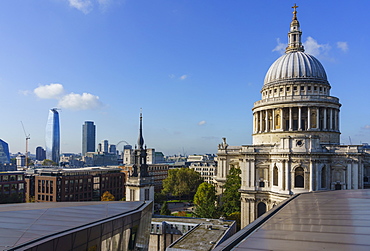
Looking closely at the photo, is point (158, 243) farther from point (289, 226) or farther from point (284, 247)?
point (284, 247)

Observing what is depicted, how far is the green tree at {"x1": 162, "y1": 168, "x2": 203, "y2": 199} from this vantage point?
324ft

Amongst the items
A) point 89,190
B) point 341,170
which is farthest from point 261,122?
point 89,190

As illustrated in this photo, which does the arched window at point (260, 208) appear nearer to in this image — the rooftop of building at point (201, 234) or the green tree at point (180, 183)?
the rooftop of building at point (201, 234)

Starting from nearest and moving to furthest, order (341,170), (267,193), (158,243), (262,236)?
(262,236), (158,243), (341,170), (267,193)

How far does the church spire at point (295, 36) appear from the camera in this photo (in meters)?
73.2

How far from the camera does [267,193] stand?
55.1 metres

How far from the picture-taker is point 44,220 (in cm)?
1530

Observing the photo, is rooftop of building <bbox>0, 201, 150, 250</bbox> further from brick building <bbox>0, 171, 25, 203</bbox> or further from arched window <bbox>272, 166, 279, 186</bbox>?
brick building <bbox>0, 171, 25, 203</bbox>

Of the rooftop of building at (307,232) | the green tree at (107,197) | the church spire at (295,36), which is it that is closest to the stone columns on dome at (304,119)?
the church spire at (295,36)

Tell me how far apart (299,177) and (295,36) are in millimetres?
38167

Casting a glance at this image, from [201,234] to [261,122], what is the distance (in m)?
39.6


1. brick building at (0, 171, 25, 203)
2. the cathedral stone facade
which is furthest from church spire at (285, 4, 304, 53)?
brick building at (0, 171, 25, 203)

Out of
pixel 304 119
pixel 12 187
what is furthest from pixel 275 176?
pixel 12 187

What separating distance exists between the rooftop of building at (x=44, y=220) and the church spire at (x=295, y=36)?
2562 inches
